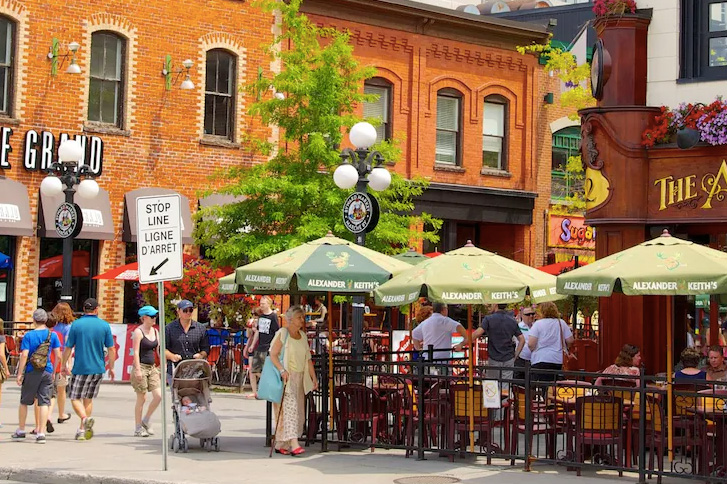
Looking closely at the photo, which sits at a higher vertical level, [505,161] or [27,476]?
[505,161]

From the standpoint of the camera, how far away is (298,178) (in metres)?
25.3

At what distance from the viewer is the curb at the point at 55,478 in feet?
40.9

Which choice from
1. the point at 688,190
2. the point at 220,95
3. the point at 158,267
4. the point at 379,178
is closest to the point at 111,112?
the point at 220,95

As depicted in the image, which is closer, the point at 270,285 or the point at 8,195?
the point at 270,285

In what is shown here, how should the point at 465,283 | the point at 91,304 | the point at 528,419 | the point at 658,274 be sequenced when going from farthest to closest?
the point at 91,304 → the point at 465,283 → the point at 528,419 → the point at 658,274

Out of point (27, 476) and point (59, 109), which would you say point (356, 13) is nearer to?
point (59, 109)

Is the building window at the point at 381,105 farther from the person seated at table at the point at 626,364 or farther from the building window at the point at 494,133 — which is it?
the person seated at table at the point at 626,364

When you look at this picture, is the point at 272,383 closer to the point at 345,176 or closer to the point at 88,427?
the point at 88,427

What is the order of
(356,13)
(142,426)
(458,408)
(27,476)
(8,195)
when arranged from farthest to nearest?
(356,13)
(8,195)
(142,426)
(458,408)
(27,476)

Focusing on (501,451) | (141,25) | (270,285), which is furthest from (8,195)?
(501,451)

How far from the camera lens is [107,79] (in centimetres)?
2903

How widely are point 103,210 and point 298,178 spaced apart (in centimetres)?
553

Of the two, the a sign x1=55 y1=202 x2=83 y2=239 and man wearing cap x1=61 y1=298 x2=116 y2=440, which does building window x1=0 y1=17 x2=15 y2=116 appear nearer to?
the a sign x1=55 y1=202 x2=83 y2=239

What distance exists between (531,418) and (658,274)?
2.16 meters
